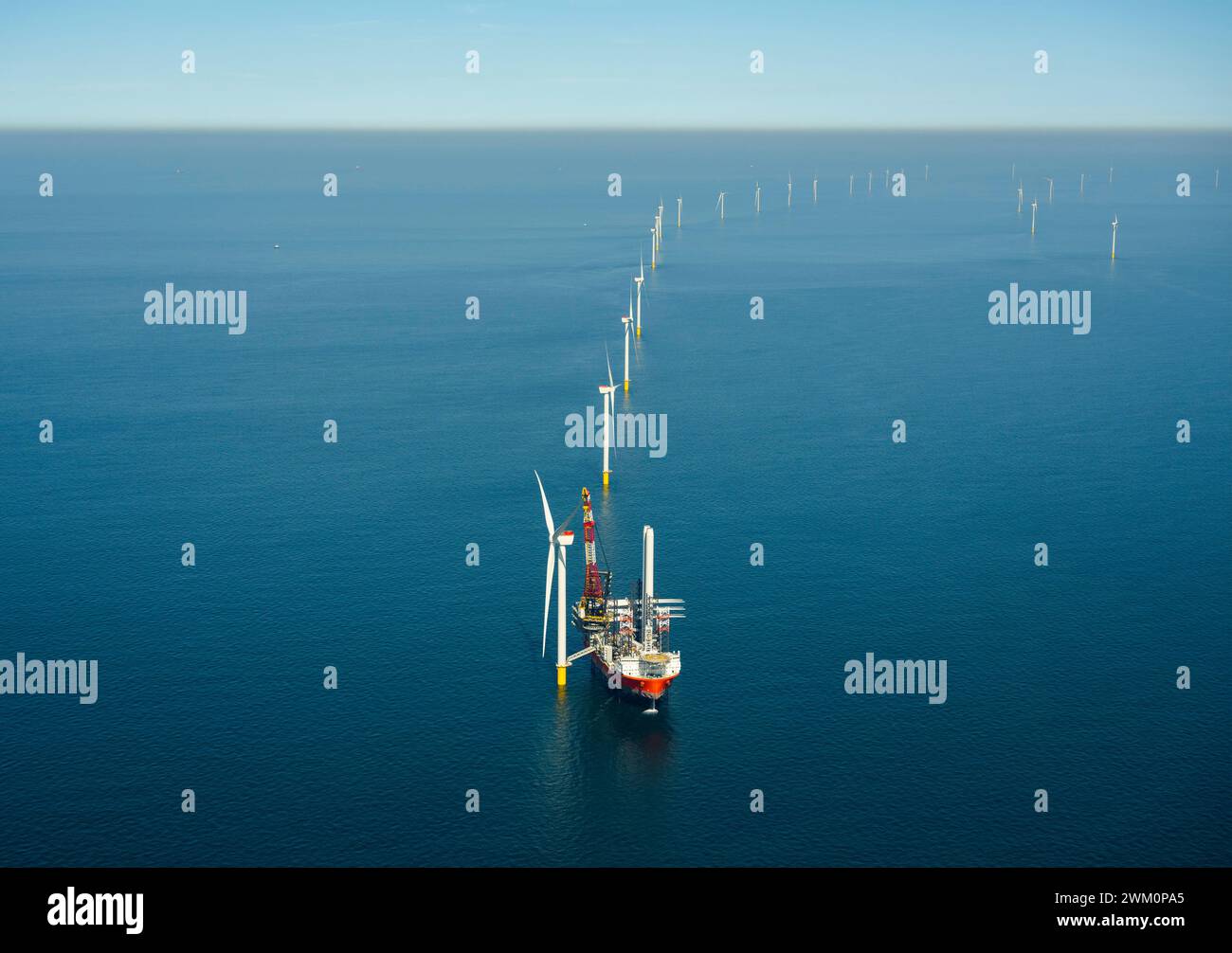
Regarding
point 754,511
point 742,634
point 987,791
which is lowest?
point 987,791

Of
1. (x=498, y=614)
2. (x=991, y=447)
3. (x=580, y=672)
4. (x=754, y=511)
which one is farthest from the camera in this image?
(x=991, y=447)

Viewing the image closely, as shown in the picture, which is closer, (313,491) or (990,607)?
(990,607)

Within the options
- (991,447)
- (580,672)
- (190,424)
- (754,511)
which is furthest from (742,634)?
(190,424)

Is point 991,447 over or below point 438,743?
over

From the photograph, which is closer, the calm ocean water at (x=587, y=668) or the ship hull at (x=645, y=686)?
the calm ocean water at (x=587, y=668)

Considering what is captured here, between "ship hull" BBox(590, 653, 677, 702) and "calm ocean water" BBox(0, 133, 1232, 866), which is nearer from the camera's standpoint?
"calm ocean water" BBox(0, 133, 1232, 866)

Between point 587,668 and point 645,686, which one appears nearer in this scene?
point 645,686

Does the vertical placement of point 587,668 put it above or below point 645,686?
above
